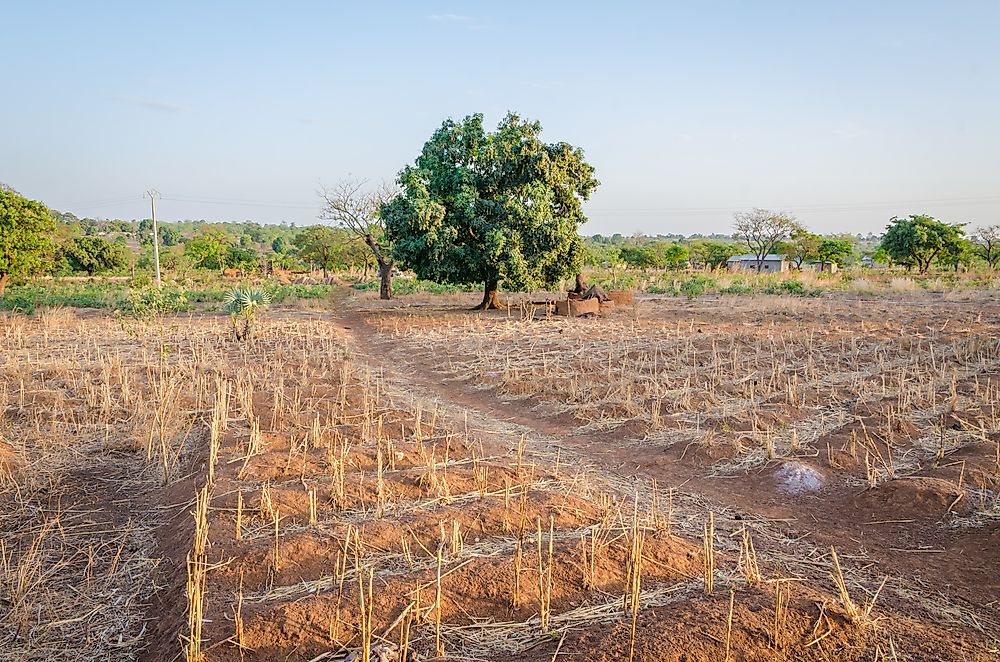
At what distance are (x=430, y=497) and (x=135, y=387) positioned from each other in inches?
228

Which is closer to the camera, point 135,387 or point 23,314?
point 135,387

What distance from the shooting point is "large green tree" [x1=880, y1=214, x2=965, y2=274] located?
4100 cm

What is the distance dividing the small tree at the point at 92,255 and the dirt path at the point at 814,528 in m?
43.9

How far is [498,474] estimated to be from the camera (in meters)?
5.63

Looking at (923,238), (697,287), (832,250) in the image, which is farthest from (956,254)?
(697,287)

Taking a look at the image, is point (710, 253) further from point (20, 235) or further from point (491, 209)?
point (20, 235)

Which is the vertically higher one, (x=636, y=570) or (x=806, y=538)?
(x=636, y=570)

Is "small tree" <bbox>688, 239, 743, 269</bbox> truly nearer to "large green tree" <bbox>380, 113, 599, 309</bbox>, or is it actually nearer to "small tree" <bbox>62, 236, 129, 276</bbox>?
"large green tree" <bbox>380, 113, 599, 309</bbox>

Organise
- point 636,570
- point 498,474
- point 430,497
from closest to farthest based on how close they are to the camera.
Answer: point 636,570 < point 430,497 < point 498,474

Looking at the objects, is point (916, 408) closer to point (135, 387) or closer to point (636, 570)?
point (636, 570)

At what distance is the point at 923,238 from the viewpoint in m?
40.7

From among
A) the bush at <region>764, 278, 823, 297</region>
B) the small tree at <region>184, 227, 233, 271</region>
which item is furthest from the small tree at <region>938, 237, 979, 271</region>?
the small tree at <region>184, 227, 233, 271</region>

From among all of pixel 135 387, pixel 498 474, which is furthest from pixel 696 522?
pixel 135 387

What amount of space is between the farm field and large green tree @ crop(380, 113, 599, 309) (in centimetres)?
728
